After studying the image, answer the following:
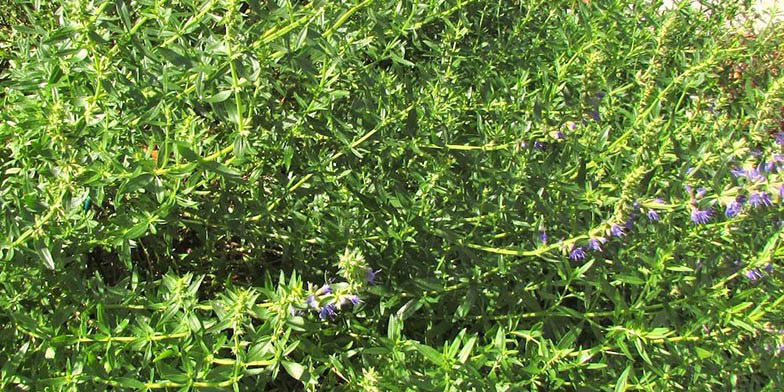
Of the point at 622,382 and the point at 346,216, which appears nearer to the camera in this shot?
the point at 622,382

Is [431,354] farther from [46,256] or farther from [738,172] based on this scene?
[738,172]

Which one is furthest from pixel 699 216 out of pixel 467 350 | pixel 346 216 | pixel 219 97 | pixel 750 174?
pixel 219 97

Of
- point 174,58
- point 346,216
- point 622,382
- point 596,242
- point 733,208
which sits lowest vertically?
point 622,382

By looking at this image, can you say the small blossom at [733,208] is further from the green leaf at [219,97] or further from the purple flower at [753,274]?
the green leaf at [219,97]

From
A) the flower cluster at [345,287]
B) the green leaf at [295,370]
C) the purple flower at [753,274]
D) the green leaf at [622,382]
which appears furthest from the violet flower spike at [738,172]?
the green leaf at [295,370]

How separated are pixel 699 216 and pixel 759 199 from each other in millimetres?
250

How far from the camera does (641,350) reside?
2125 mm

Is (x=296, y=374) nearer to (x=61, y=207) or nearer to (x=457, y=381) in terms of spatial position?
(x=457, y=381)

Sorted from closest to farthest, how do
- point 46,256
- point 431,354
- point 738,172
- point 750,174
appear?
point 46,256 < point 431,354 < point 750,174 < point 738,172

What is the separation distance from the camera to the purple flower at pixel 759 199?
2.05 metres

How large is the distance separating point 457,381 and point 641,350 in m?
0.59

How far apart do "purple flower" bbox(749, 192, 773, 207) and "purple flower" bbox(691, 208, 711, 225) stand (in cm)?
16

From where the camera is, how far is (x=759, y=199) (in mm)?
2062

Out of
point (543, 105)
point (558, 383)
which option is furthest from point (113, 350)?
point (543, 105)
